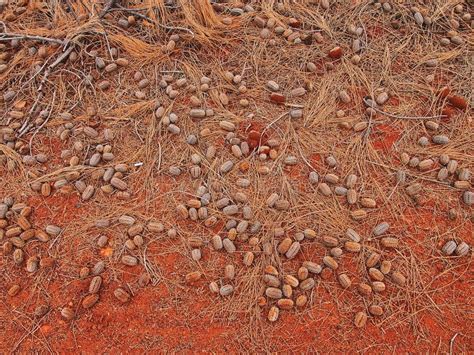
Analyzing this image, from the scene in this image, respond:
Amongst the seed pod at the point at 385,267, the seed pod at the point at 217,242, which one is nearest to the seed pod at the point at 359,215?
the seed pod at the point at 385,267

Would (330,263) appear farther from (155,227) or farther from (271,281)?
(155,227)

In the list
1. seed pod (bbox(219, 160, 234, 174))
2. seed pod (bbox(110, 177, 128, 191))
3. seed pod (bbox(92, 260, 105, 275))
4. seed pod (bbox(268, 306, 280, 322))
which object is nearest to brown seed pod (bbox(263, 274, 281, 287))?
seed pod (bbox(268, 306, 280, 322))

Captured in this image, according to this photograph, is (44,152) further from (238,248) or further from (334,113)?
(334,113)

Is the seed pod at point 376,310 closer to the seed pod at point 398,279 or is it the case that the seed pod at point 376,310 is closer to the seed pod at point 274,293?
the seed pod at point 398,279

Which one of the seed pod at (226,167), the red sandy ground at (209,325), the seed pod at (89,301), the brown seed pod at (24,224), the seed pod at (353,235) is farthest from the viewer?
the seed pod at (226,167)

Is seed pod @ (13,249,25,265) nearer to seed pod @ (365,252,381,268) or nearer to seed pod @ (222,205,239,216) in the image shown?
seed pod @ (222,205,239,216)

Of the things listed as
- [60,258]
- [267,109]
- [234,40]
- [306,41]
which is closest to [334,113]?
[267,109]
